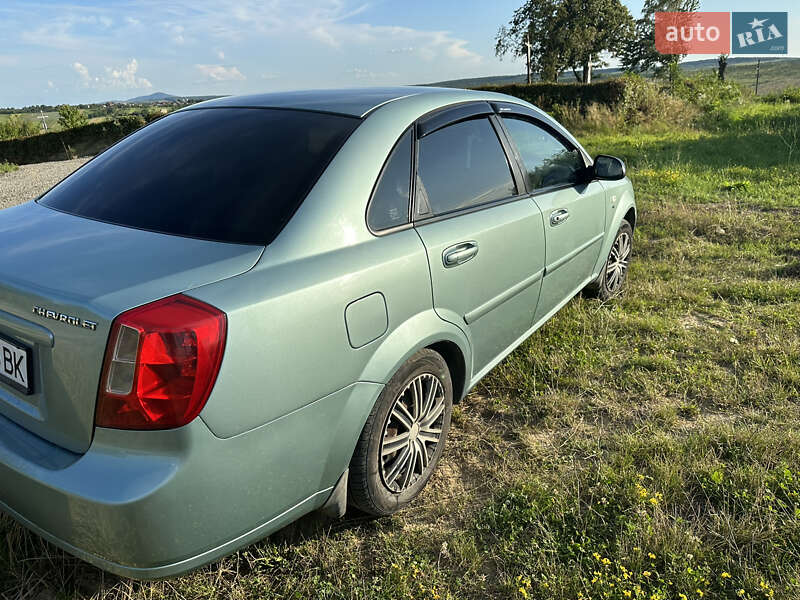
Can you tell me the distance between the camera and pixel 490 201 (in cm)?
278

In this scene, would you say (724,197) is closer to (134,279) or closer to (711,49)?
(134,279)

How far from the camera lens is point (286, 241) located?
182 centimetres

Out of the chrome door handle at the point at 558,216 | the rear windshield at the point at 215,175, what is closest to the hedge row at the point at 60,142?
the rear windshield at the point at 215,175

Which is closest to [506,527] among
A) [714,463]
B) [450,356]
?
[450,356]

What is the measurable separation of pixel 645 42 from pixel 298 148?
61.7 meters

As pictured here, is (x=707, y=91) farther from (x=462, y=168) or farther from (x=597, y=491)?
(x=597, y=491)

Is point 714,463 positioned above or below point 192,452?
below

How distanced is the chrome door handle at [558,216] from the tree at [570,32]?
51675 mm

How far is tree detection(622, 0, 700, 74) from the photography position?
52.3 meters

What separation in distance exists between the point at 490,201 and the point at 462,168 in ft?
0.78

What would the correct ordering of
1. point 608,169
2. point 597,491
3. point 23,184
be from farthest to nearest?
point 23,184, point 608,169, point 597,491

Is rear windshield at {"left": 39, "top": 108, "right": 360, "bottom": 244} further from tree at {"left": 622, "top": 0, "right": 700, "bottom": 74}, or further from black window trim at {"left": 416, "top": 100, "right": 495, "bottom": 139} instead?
tree at {"left": 622, "top": 0, "right": 700, "bottom": 74}

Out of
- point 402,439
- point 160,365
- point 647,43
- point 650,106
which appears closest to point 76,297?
point 160,365

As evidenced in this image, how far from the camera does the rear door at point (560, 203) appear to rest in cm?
320
